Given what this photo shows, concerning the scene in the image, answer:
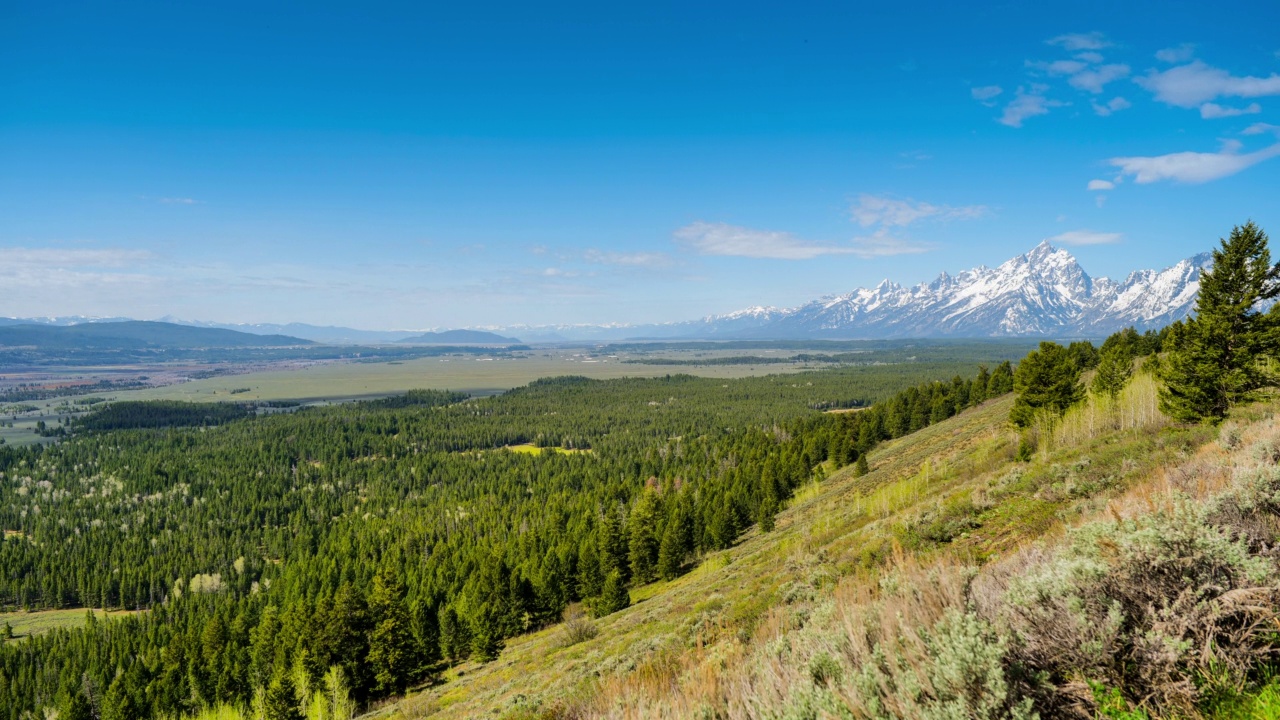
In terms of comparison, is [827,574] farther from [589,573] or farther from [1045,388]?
[589,573]

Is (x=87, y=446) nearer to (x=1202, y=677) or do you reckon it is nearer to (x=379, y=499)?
(x=379, y=499)


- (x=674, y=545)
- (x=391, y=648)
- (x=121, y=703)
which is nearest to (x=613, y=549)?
(x=674, y=545)

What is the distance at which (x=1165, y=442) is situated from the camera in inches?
809

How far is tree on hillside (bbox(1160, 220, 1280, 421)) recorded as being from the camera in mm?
25891

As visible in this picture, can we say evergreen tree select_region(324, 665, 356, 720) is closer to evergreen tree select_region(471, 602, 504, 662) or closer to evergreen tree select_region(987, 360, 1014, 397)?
evergreen tree select_region(471, 602, 504, 662)

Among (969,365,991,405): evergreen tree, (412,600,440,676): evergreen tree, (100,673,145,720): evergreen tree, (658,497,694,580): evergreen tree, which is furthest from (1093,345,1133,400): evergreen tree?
(100,673,145,720): evergreen tree

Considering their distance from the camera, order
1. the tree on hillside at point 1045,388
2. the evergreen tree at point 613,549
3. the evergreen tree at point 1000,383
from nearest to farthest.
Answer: the tree on hillside at point 1045,388, the evergreen tree at point 613,549, the evergreen tree at point 1000,383

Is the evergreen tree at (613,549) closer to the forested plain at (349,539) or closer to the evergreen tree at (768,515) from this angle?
the forested plain at (349,539)

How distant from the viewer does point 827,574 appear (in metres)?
16.6

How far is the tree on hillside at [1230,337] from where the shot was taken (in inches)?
1019

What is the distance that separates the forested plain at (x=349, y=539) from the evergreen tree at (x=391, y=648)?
15 centimetres

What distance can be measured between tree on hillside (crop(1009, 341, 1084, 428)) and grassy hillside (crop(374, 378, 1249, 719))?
7.98 ft

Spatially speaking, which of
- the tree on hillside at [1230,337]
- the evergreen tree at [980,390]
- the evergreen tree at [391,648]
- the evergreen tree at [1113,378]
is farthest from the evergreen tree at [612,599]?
the evergreen tree at [980,390]

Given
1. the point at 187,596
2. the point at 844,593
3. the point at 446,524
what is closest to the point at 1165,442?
the point at 844,593
